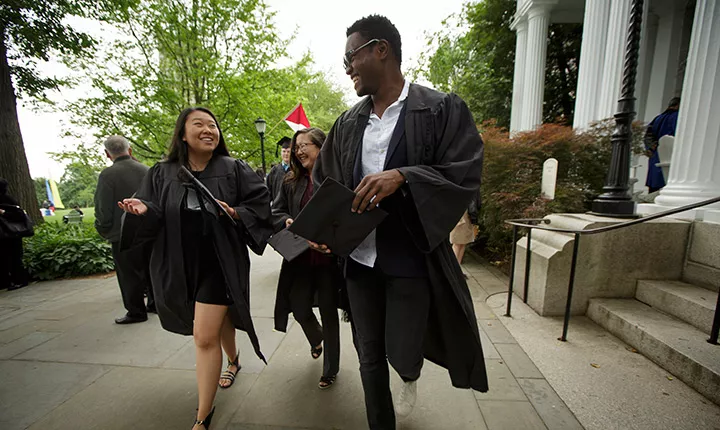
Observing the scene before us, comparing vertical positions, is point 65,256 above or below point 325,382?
above

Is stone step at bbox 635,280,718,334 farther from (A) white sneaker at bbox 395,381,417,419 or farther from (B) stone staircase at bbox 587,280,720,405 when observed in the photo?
(A) white sneaker at bbox 395,381,417,419

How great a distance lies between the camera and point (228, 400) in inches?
86.8

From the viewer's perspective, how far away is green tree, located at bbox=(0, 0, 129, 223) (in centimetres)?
700

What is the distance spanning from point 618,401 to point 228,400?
275 cm

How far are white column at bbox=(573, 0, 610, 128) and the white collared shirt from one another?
5.95m

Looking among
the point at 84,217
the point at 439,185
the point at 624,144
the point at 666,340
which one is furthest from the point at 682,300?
the point at 84,217

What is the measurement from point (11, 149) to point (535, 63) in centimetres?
1336

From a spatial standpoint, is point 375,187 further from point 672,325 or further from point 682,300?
point 682,300

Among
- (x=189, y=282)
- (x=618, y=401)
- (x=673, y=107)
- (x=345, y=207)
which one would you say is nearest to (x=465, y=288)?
(x=345, y=207)

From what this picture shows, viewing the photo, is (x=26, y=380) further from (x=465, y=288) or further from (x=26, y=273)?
(x=26, y=273)

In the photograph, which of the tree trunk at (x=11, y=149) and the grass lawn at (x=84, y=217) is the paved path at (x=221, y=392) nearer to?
the tree trunk at (x=11, y=149)

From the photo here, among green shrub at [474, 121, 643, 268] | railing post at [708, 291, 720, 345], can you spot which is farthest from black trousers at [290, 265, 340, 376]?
green shrub at [474, 121, 643, 268]

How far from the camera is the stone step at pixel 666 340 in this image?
2076mm

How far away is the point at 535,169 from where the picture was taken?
5309mm
